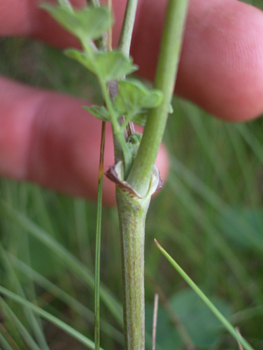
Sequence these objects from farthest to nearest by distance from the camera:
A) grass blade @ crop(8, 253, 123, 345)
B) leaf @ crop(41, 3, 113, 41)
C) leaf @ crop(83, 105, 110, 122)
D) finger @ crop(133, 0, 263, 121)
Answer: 1. grass blade @ crop(8, 253, 123, 345)
2. finger @ crop(133, 0, 263, 121)
3. leaf @ crop(83, 105, 110, 122)
4. leaf @ crop(41, 3, 113, 41)

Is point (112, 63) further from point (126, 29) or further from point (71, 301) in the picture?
point (71, 301)

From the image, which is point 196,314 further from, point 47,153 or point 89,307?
point 47,153

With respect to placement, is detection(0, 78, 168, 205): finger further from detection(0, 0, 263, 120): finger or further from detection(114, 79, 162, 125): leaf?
detection(114, 79, 162, 125): leaf

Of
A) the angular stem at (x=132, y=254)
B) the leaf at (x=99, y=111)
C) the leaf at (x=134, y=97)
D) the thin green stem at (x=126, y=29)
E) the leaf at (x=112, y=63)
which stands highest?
the thin green stem at (x=126, y=29)

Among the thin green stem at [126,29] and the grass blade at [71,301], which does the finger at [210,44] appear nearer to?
the thin green stem at [126,29]

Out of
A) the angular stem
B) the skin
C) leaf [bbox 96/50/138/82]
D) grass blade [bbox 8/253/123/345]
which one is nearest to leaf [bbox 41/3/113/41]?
leaf [bbox 96/50/138/82]

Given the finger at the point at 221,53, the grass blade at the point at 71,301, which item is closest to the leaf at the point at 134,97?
the finger at the point at 221,53

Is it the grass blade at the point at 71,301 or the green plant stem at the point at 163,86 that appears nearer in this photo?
the green plant stem at the point at 163,86

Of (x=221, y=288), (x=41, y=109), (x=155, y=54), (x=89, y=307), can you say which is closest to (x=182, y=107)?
(x=155, y=54)
